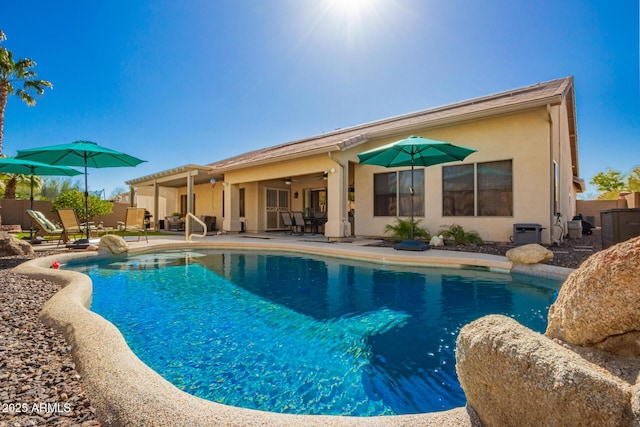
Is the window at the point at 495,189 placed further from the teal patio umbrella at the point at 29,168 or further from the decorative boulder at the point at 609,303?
the teal patio umbrella at the point at 29,168

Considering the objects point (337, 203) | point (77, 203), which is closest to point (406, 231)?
point (337, 203)

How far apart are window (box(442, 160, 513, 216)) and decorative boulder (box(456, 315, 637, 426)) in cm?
882

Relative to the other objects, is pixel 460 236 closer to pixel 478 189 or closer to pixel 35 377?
pixel 478 189

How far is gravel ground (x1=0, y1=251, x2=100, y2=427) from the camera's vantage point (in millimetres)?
1660

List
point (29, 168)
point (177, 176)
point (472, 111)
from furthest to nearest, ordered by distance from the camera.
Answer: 1. point (177, 176)
2. point (29, 168)
3. point (472, 111)

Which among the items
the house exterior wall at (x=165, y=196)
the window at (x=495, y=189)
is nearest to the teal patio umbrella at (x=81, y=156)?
the window at (x=495, y=189)

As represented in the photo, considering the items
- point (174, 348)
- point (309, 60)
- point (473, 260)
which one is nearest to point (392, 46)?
point (309, 60)

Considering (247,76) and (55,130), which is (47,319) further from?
(55,130)

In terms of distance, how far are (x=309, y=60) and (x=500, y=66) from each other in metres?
7.62

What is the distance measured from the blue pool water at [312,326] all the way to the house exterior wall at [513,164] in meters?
3.61

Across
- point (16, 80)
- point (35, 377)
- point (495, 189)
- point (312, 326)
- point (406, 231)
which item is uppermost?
point (16, 80)

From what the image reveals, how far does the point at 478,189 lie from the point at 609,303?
29.7 ft

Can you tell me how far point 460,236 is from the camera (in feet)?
29.9

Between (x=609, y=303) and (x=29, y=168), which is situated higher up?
(x=29, y=168)
